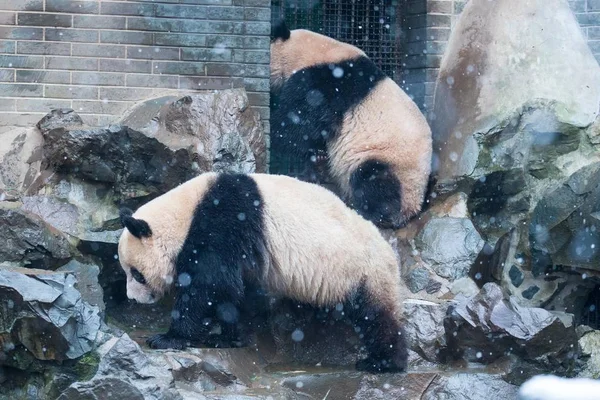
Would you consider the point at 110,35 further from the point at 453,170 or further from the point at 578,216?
the point at 578,216

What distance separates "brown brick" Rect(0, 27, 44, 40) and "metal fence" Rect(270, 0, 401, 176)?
2805 millimetres

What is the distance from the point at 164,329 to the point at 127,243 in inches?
41.7

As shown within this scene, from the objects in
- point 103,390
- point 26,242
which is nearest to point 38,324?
point 103,390

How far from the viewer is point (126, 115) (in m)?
7.36

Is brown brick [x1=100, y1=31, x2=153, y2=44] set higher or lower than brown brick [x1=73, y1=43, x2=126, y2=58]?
higher

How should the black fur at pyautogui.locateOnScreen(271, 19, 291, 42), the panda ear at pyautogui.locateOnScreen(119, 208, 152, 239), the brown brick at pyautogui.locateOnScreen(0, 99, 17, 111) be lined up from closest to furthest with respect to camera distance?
the panda ear at pyautogui.locateOnScreen(119, 208, 152, 239) → the brown brick at pyautogui.locateOnScreen(0, 99, 17, 111) → the black fur at pyautogui.locateOnScreen(271, 19, 291, 42)

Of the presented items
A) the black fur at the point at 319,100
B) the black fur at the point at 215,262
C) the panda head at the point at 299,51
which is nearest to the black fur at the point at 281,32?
the panda head at the point at 299,51

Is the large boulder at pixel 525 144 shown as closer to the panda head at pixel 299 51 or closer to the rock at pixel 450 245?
the rock at pixel 450 245

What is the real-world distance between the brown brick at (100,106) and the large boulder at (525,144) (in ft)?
10.0

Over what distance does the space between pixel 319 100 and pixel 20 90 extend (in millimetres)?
2774

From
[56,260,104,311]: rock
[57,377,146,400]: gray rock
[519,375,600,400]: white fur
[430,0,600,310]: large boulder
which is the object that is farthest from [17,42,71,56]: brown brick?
[519,375,600,400]: white fur

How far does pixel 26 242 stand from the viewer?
221 inches

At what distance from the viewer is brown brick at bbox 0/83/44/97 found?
287 inches

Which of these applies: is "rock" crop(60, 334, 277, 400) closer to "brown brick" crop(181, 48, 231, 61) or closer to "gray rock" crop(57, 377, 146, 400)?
"gray rock" crop(57, 377, 146, 400)
